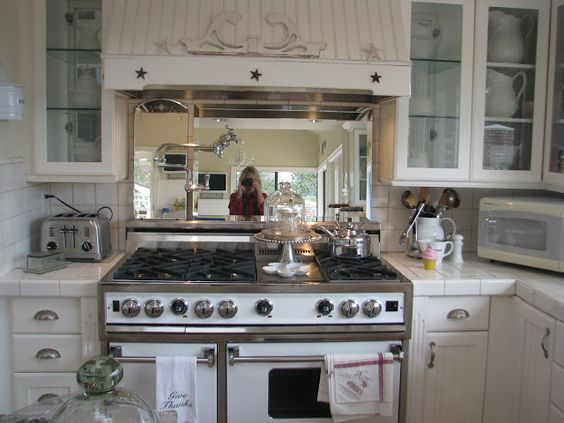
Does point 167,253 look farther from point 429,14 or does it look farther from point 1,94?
point 429,14

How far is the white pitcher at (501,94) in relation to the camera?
2.45 m

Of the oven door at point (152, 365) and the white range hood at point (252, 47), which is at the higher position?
the white range hood at point (252, 47)

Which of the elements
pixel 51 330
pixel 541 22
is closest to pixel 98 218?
pixel 51 330

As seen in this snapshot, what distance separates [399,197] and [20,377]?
1.93m

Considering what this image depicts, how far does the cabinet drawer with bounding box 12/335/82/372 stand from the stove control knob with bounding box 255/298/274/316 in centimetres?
74

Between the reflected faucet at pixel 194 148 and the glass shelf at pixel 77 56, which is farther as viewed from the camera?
the reflected faucet at pixel 194 148

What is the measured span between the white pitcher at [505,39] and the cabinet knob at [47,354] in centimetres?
230

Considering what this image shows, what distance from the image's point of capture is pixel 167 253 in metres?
2.41

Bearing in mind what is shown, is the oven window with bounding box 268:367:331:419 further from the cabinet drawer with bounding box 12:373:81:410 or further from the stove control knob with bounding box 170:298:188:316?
the cabinet drawer with bounding box 12:373:81:410

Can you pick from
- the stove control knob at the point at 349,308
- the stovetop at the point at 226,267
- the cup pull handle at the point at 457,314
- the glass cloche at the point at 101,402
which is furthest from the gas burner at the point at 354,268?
the glass cloche at the point at 101,402

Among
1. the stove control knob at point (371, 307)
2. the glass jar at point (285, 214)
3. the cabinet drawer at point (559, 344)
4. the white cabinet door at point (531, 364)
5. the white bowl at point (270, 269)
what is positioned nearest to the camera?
the cabinet drawer at point (559, 344)

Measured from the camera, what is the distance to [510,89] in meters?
2.46

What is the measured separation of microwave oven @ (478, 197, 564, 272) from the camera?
2.19 meters

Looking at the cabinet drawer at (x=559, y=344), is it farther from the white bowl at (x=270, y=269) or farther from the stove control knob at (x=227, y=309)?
the stove control knob at (x=227, y=309)
